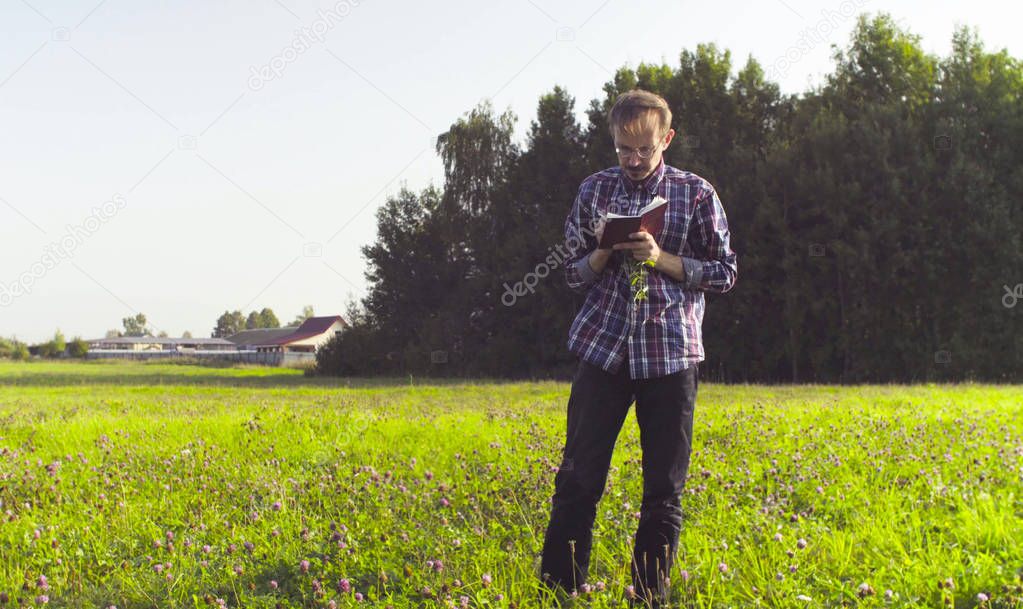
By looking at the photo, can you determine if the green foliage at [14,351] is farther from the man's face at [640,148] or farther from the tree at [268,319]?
the man's face at [640,148]

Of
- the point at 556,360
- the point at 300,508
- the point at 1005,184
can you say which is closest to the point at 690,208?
the point at 300,508

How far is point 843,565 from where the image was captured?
425 cm

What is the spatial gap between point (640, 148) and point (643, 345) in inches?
38.1

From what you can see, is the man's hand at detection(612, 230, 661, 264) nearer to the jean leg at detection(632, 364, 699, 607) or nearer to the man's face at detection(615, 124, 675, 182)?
the man's face at detection(615, 124, 675, 182)

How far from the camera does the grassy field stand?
13.5 ft

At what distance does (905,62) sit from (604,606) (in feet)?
100

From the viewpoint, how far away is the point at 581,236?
13.1 ft

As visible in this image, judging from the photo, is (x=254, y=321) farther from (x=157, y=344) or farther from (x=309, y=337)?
(x=309, y=337)

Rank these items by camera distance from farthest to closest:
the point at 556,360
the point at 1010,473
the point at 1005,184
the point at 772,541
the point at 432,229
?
the point at 432,229, the point at 556,360, the point at 1005,184, the point at 1010,473, the point at 772,541

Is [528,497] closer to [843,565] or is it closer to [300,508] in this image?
[300,508]

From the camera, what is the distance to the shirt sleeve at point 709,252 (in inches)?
147

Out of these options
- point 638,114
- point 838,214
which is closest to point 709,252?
point 638,114

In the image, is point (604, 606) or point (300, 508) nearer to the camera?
point (604, 606)
